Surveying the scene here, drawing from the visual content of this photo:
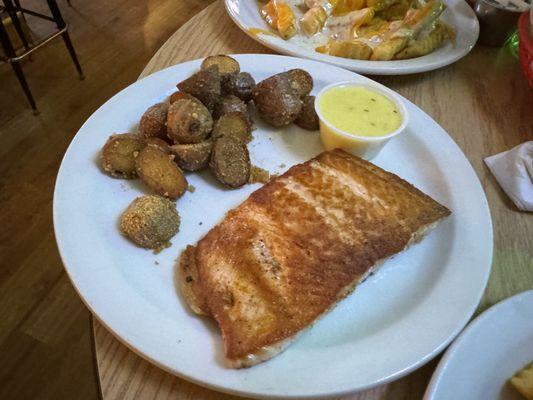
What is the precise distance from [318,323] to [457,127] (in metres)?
1.24

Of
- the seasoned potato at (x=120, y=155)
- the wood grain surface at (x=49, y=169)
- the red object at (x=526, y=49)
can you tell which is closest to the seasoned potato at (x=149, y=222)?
the seasoned potato at (x=120, y=155)

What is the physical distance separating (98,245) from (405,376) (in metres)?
0.96

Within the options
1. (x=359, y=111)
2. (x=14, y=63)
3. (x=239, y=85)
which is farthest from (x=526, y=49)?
(x=14, y=63)

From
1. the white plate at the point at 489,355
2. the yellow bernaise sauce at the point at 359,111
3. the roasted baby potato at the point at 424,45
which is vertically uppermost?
the yellow bernaise sauce at the point at 359,111

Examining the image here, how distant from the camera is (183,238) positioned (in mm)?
1450

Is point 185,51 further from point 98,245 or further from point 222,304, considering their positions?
point 222,304

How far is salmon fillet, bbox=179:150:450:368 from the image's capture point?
3.80 ft

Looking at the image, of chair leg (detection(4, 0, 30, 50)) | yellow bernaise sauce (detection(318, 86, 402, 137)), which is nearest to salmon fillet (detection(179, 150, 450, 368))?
yellow bernaise sauce (detection(318, 86, 402, 137))

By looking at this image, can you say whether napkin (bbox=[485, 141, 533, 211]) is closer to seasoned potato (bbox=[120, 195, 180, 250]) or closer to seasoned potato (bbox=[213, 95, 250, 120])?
seasoned potato (bbox=[213, 95, 250, 120])

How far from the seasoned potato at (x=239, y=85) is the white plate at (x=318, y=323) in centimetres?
18

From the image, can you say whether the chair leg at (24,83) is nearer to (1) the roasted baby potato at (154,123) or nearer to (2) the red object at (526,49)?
(1) the roasted baby potato at (154,123)

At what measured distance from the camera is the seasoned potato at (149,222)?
1.34m

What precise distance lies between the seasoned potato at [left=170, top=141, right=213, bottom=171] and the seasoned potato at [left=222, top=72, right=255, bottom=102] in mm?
295

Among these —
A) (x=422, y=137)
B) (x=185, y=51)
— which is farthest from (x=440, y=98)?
(x=185, y=51)
